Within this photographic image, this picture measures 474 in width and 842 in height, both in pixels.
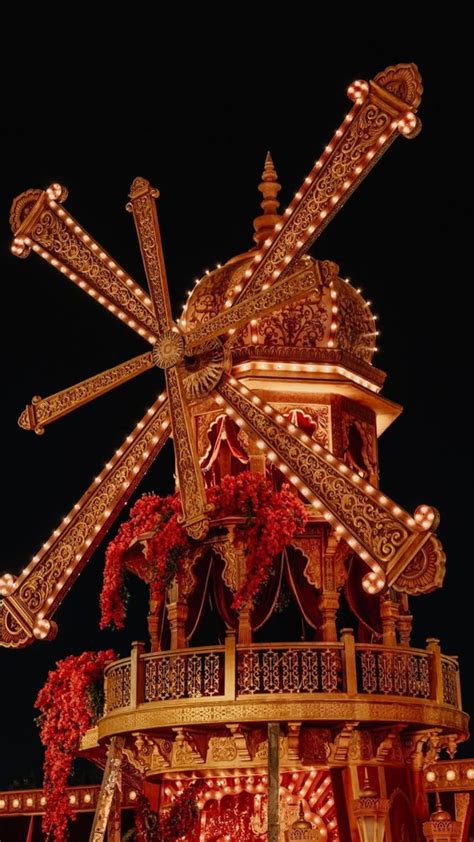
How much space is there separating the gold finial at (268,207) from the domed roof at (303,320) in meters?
0.78

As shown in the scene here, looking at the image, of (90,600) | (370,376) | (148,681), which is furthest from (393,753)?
(90,600)

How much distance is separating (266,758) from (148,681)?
2.10 meters

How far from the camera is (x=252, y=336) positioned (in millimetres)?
23625

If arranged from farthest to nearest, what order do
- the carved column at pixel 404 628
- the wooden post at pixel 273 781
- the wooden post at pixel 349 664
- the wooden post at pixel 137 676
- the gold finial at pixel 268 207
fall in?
the gold finial at pixel 268 207
the carved column at pixel 404 628
the wooden post at pixel 137 676
the wooden post at pixel 349 664
the wooden post at pixel 273 781

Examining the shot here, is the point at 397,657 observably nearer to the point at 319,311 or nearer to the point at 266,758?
the point at 266,758

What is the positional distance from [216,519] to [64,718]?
4.56 meters

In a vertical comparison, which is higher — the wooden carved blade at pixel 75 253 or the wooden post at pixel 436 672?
the wooden carved blade at pixel 75 253

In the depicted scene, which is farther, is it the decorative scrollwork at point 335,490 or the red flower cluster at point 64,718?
the red flower cluster at point 64,718

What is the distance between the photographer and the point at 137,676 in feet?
71.7

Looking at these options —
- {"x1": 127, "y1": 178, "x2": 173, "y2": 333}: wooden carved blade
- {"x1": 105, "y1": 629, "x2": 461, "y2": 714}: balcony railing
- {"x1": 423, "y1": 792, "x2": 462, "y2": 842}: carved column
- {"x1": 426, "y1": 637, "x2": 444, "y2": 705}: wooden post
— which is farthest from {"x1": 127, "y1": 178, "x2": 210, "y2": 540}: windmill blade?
{"x1": 423, "y1": 792, "x2": 462, "y2": 842}: carved column

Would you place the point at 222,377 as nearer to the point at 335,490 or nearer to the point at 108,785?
the point at 335,490

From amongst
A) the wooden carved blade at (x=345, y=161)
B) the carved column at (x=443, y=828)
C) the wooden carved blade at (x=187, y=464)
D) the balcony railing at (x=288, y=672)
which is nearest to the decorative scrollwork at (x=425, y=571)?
the balcony railing at (x=288, y=672)

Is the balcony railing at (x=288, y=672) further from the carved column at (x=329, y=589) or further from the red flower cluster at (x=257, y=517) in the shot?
the red flower cluster at (x=257, y=517)

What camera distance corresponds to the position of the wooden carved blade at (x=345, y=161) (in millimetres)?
22172
